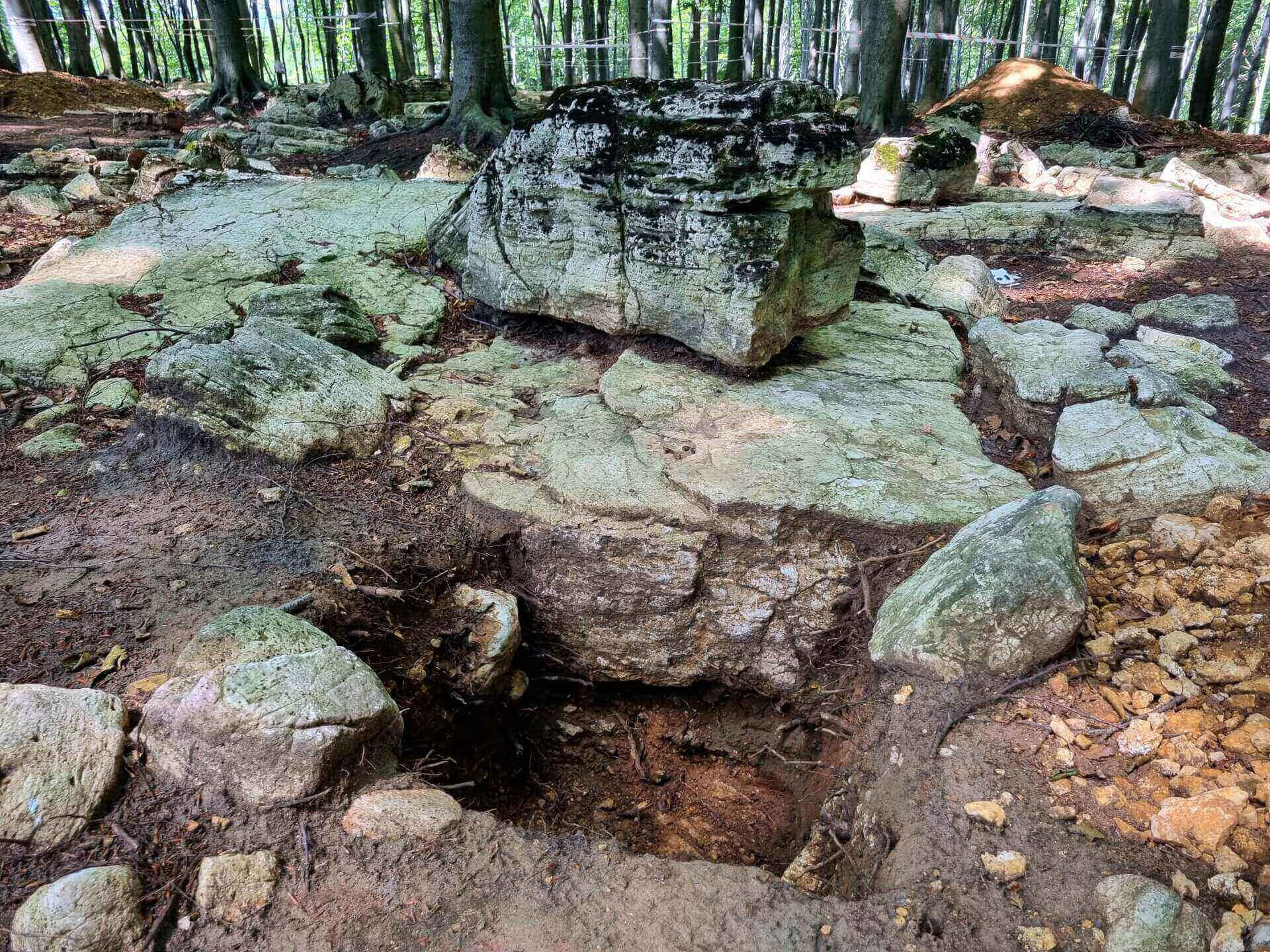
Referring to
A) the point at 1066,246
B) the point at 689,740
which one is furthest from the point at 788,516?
the point at 1066,246

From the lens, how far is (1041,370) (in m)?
3.86

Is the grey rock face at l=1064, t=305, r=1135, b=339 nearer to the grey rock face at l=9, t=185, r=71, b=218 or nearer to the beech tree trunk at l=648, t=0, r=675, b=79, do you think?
the grey rock face at l=9, t=185, r=71, b=218

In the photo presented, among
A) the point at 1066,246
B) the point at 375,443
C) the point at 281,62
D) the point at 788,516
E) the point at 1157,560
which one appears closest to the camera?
the point at 1157,560

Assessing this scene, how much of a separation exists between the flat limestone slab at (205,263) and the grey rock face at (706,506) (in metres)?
1.92

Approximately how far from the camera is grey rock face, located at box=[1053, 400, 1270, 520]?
2916mm

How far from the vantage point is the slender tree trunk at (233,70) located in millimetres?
11930

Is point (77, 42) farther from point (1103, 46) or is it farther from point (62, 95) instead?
point (1103, 46)

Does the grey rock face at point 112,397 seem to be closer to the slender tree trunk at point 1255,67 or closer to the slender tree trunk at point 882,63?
the slender tree trunk at point 882,63

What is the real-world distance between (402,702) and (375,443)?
146 cm

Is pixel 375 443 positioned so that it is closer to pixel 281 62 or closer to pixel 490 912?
pixel 490 912

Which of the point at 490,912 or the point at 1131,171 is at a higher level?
the point at 1131,171

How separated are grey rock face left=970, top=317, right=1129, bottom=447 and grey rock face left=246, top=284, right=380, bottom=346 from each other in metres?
3.46

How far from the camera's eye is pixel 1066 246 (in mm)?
6695

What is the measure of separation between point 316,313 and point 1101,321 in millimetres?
4869
